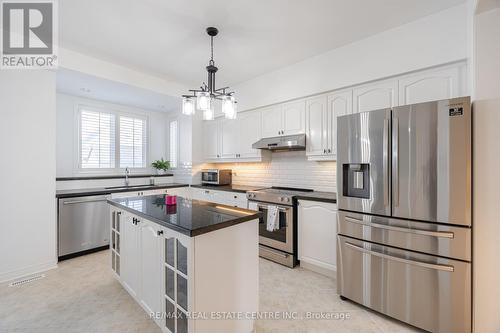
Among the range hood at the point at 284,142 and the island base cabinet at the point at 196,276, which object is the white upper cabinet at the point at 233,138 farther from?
the island base cabinet at the point at 196,276

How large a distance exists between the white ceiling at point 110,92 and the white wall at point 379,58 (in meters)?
2.02

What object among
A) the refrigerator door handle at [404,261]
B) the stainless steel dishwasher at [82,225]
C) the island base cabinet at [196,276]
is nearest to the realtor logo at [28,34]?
the stainless steel dishwasher at [82,225]

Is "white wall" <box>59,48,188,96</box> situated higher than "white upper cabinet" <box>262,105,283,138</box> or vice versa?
"white wall" <box>59,48,188,96</box>

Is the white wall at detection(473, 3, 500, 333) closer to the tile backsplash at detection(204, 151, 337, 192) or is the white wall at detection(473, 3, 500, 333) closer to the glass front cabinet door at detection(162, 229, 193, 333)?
the tile backsplash at detection(204, 151, 337, 192)

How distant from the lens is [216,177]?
14.2 feet

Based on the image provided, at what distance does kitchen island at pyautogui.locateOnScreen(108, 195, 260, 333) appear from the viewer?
1416 mm

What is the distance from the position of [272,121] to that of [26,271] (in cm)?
377

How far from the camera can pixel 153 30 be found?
244 centimetres

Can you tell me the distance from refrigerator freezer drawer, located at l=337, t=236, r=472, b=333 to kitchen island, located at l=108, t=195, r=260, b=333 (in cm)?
102

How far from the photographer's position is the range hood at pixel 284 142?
3.17 meters

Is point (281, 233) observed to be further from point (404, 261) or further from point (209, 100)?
point (209, 100)

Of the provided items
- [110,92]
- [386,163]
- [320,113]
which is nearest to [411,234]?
[386,163]

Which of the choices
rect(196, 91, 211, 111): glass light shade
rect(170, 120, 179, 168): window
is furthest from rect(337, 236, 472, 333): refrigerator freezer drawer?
rect(170, 120, 179, 168): window

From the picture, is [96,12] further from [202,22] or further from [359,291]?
[359,291]
